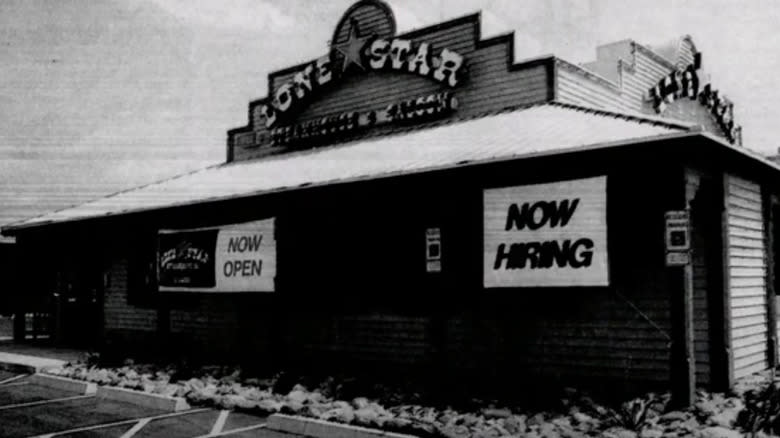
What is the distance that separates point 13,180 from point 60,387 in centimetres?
1896

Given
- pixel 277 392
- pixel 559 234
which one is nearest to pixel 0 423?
pixel 277 392

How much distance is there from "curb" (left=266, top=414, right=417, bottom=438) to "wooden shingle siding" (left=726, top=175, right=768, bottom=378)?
18.2ft

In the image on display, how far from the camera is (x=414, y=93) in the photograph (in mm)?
15094

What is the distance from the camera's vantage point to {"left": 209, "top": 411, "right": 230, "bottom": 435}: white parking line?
8.57 metres

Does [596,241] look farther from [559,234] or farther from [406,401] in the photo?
[406,401]

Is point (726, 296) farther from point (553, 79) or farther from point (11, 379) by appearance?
point (11, 379)

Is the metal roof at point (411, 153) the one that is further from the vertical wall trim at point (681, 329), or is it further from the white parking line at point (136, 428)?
the white parking line at point (136, 428)

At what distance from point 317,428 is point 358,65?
31.0ft

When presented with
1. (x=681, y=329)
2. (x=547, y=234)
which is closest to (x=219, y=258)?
(x=547, y=234)

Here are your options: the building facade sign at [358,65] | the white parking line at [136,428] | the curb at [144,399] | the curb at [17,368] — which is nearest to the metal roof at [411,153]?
the building facade sign at [358,65]

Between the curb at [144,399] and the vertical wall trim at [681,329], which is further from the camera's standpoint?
the curb at [144,399]

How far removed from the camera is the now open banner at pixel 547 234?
885 centimetres

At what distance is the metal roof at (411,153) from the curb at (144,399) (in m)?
3.56

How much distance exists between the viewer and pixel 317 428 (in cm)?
834
